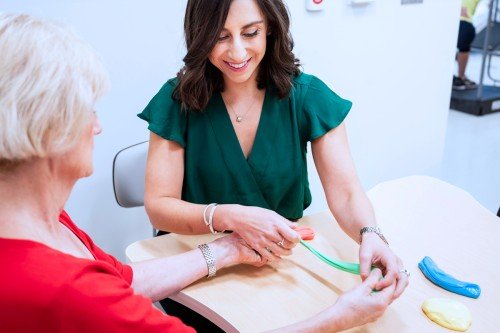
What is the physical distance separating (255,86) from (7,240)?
1002 mm

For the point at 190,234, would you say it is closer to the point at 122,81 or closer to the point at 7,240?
the point at 7,240

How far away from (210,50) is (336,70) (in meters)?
1.37

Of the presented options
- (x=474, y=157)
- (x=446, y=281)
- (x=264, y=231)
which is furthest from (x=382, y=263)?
(x=474, y=157)

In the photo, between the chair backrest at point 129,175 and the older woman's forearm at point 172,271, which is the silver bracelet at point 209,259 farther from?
the chair backrest at point 129,175

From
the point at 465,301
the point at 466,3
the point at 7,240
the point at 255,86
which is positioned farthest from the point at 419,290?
the point at 466,3

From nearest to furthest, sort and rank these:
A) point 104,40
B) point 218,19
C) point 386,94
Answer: point 218,19, point 104,40, point 386,94

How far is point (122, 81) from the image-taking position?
83.2 inches

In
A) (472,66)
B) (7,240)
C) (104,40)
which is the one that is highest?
(104,40)

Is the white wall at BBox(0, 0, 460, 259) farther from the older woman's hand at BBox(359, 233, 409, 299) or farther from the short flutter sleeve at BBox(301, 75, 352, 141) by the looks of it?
the older woman's hand at BBox(359, 233, 409, 299)

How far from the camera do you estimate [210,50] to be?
1455mm

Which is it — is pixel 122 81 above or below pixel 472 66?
above

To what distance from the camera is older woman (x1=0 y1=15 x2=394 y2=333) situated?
2.46 ft

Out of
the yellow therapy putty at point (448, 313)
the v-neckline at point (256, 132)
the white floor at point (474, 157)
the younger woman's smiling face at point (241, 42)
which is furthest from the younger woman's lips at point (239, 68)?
→ the white floor at point (474, 157)

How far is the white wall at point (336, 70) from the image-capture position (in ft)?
6.73
